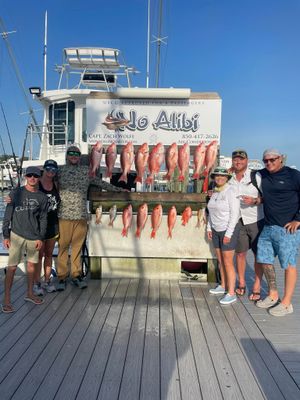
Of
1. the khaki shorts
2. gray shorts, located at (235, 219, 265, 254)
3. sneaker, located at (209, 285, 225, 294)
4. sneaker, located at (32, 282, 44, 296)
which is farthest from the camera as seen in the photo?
sneaker, located at (209, 285, 225, 294)

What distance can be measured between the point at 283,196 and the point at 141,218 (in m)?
1.83

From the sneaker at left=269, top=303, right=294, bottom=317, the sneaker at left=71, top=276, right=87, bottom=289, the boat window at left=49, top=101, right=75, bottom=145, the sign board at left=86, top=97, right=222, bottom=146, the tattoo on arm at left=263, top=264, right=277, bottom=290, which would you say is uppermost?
the boat window at left=49, top=101, right=75, bottom=145

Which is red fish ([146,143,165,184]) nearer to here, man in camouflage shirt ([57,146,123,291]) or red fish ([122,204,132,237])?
red fish ([122,204,132,237])

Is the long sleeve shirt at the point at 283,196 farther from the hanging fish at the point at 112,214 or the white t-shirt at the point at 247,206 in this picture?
the hanging fish at the point at 112,214

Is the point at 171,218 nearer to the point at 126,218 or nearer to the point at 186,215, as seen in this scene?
the point at 186,215

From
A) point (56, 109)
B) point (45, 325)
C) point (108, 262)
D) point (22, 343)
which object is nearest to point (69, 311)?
point (45, 325)

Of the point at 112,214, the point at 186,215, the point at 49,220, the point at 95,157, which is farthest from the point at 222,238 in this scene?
the point at 49,220

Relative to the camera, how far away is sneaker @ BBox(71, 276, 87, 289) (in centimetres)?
454

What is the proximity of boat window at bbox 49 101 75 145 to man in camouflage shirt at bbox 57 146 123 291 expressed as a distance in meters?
8.13

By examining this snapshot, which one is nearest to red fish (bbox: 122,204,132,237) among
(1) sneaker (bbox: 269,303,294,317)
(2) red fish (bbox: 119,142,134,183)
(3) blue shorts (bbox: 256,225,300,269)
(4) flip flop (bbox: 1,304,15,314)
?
(2) red fish (bbox: 119,142,134,183)

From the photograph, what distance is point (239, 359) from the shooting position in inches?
111

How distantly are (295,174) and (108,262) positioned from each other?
278 centimetres

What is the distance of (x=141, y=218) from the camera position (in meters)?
4.66

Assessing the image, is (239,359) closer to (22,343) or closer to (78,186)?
(22,343)
